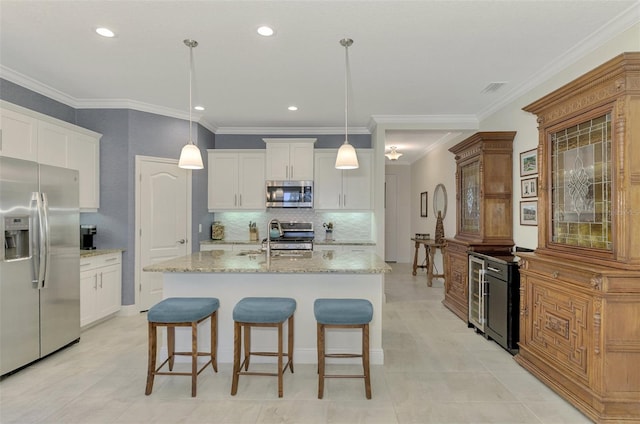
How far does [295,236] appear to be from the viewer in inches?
230

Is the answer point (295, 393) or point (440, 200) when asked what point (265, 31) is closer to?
point (295, 393)

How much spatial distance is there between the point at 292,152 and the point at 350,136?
111cm

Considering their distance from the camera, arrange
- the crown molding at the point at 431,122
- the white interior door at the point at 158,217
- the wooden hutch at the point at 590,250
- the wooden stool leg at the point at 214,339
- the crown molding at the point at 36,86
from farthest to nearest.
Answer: the crown molding at the point at 431,122 < the white interior door at the point at 158,217 < the crown molding at the point at 36,86 < the wooden stool leg at the point at 214,339 < the wooden hutch at the point at 590,250

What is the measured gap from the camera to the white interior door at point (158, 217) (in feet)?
15.3

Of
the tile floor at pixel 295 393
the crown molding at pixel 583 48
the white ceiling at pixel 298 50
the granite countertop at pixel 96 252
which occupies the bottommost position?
the tile floor at pixel 295 393

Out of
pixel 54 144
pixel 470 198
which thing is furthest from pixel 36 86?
pixel 470 198

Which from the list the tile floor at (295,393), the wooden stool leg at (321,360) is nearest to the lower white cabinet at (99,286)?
the tile floor at (295,393)

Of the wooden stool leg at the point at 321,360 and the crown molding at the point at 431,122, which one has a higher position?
the crown molding at the point at 431,122

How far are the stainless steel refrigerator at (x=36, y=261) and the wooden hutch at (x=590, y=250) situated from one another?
4401 mm

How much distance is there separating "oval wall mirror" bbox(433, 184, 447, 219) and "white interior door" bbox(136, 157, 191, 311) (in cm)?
472

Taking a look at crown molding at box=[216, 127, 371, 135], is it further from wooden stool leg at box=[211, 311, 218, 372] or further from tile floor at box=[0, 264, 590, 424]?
wooden stool leg at box=[211, 311, 218, 372]

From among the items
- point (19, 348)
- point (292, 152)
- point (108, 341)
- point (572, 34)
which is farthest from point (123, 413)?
point (572, 34)

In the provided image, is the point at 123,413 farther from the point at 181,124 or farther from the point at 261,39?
the point at 181,124

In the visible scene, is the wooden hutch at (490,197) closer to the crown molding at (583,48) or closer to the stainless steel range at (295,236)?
the crown molding at (583,48)
